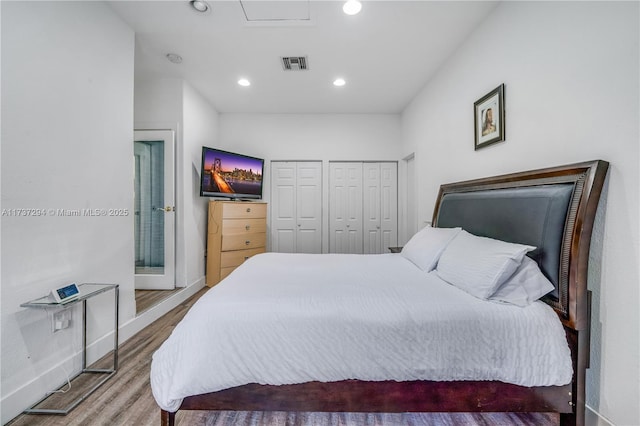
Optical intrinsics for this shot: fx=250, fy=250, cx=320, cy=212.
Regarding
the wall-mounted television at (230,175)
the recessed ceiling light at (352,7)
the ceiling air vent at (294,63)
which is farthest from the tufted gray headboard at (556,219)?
the wall-mounted television at (230,175)

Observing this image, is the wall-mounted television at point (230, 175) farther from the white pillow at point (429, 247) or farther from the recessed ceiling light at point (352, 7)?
the white pillow at point (429, 247)

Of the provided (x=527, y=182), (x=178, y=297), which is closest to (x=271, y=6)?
(x=527, y=182)

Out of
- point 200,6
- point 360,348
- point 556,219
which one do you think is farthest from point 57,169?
point 556,219

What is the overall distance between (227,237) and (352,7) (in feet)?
9.60

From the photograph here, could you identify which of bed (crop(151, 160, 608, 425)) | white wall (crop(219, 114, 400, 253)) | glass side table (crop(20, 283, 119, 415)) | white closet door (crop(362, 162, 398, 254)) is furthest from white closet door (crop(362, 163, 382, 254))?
glass side table (crop(20, 283, 119, 415))

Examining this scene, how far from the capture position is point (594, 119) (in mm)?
1271

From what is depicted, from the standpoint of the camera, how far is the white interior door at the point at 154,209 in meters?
3.09

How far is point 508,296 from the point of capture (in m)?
1.29

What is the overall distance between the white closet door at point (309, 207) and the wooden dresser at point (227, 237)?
841 mm

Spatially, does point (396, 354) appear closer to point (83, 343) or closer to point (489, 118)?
point (489, 118)

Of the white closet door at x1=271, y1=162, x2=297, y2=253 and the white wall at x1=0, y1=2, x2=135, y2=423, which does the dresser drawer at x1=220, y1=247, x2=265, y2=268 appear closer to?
the white closet door at x1=271, y1=162, x2=297, y2=253

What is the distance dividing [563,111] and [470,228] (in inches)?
36.2

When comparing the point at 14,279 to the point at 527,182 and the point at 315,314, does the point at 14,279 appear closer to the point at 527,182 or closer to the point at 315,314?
the point at 315,314

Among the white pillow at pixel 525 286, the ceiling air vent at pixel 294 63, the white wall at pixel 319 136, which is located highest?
the ceiling air vent at pixel 294 63
